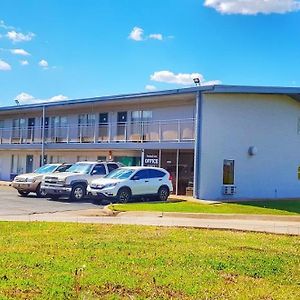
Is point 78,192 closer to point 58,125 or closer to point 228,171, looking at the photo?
point 228,171

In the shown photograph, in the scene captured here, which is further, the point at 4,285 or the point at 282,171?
the point at 282,171

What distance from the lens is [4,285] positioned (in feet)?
20.5

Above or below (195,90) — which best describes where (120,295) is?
below

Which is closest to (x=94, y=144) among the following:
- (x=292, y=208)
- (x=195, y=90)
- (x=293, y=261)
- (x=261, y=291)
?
(x=195, y=90)

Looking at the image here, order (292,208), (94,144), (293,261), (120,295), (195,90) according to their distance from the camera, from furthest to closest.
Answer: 1. (94,144)
2. (195,90)
3. (292,208)
4. (293,261)
5. (120,295)

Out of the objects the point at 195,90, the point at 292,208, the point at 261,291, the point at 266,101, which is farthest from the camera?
the point at 266,101

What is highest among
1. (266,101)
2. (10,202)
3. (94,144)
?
(266,101)

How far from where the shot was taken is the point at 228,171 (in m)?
26.4

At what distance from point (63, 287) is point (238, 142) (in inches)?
837

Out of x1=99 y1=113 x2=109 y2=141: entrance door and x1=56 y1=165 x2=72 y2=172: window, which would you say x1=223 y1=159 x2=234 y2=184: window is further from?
x1=99 y1=113 x2=109 y2=141: entrance door

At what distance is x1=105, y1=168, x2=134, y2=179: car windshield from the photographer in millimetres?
21906

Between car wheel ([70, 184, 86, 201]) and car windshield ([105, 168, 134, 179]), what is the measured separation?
1.49 m

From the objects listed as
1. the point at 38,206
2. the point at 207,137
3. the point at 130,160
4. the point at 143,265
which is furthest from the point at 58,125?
the point at 143,265

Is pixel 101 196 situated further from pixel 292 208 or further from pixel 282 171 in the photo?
pixel 282 171
